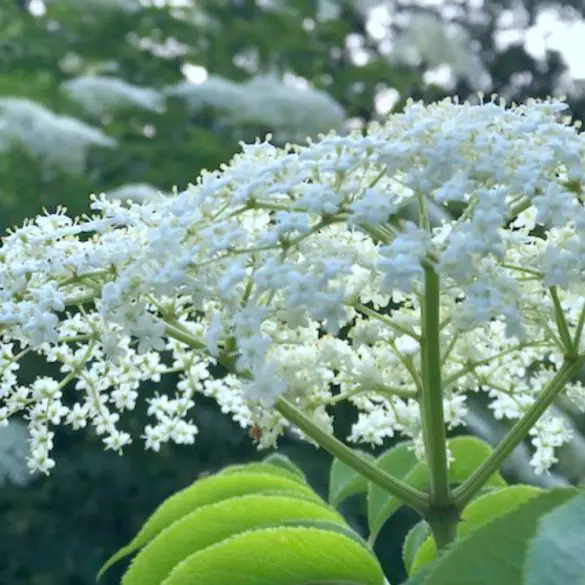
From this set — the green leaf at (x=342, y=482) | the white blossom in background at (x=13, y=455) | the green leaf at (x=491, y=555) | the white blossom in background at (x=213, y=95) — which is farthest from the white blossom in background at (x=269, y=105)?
the green leaf at (x=491, y=555)

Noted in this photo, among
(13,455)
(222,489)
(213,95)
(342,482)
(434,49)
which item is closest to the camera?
(222,489)

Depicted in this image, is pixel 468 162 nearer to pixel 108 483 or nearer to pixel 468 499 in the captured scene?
pixel 468 499

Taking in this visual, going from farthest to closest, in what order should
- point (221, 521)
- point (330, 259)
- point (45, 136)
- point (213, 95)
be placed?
point (213, 95), point (45, 136), point (221, 521), point (330, 259)

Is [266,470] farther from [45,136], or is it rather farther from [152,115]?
[152,115]

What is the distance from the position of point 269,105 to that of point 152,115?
44 cm

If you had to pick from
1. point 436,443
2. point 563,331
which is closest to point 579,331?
point 563,331

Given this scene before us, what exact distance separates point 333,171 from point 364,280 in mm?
100

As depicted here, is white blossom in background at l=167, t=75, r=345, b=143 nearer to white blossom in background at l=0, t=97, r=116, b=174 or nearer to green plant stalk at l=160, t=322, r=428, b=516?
white blossom in background at l=0, t=97, r=116, b=174

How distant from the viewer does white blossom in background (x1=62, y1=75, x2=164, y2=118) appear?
3588 mm

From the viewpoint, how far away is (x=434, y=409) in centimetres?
65

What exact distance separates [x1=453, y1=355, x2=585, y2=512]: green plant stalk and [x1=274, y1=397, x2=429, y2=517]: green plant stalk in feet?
0.08

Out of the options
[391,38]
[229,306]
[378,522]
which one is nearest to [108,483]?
[378,522]

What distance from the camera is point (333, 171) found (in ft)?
1.93

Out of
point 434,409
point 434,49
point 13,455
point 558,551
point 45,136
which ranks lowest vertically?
point 558,551
